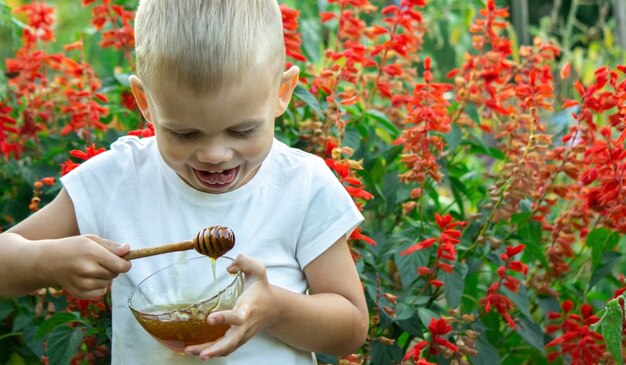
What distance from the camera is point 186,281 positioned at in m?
1.68

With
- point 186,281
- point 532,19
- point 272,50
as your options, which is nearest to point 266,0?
point 272,50

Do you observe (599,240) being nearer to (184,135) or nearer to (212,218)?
(212,218)

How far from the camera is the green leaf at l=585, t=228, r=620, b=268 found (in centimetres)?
234

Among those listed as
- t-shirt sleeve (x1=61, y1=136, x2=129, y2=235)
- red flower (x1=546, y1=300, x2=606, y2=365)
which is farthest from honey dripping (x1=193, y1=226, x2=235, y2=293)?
red flower (x1=546, y1=300, x2=606, y2=365)

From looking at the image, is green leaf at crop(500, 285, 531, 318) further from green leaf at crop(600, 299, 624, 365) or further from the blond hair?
the blond hair

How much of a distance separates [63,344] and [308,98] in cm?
77

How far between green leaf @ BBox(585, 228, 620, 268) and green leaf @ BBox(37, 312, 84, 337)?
3.88 ft

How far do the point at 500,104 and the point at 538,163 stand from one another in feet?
1.26

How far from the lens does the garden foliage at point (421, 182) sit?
2184 mm

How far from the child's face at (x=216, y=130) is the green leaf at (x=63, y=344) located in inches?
24.6

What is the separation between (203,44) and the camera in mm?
1501

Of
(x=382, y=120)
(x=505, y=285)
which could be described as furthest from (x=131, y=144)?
(x=505, y=285)

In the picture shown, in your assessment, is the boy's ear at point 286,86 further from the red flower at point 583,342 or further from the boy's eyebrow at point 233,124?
the red flower at point 583,342

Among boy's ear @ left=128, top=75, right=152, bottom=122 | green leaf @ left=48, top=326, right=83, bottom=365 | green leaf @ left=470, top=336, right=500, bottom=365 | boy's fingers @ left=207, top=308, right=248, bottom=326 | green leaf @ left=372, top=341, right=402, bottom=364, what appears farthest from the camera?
green leaf @ left=470, top=336, right=500, bottom=365
